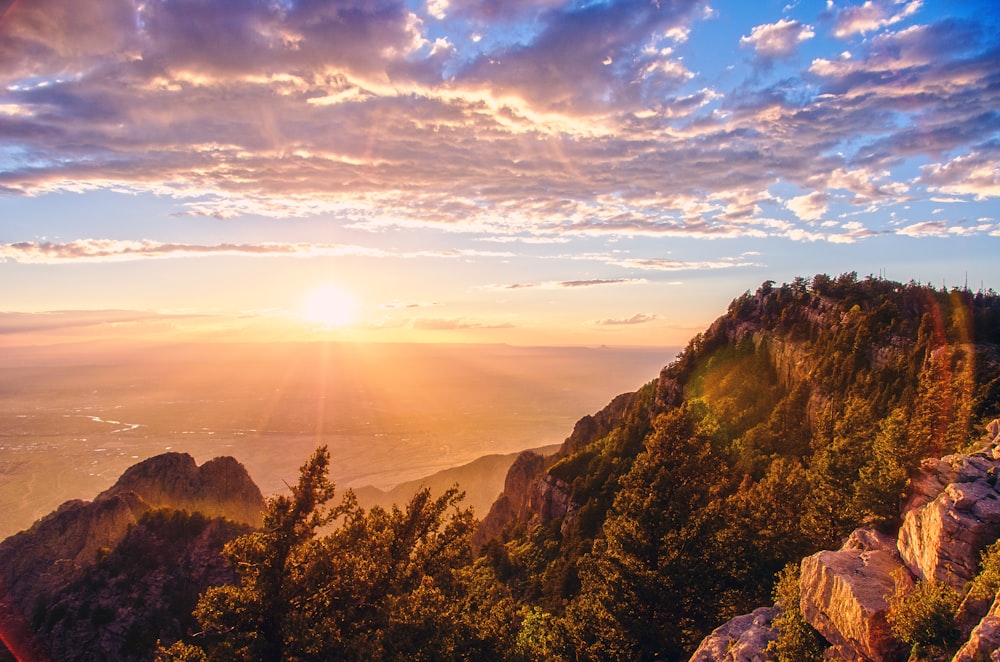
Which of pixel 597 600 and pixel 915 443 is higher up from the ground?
pixel 915 443

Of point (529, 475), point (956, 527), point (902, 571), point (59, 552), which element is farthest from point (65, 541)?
point (956, 527)

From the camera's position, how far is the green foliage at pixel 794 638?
43.2ft

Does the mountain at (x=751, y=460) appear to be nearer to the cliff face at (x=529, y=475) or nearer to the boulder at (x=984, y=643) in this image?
the cliff face at (x=529, y=475)

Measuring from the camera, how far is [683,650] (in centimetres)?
2166

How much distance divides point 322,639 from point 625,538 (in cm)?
1312

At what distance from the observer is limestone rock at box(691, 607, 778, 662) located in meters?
14.9

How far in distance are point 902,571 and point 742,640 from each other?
483 centimetres

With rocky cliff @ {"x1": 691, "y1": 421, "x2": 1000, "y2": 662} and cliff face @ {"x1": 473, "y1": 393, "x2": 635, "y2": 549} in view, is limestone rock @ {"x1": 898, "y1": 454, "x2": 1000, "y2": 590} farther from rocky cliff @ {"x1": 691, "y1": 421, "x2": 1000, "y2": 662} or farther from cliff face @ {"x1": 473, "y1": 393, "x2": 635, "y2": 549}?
cliff face @ {"x1": 473, "y1": 393, "x2": 635, "y2": 549}

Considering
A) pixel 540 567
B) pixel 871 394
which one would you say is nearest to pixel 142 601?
pixel 540 567

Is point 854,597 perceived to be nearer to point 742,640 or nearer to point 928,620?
point 928,620

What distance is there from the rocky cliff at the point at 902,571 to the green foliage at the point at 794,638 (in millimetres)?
249

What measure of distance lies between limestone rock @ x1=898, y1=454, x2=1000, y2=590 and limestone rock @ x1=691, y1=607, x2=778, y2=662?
14.2 ft

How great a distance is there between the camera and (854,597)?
41.6ft

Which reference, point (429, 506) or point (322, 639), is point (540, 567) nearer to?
point (429, 506)
